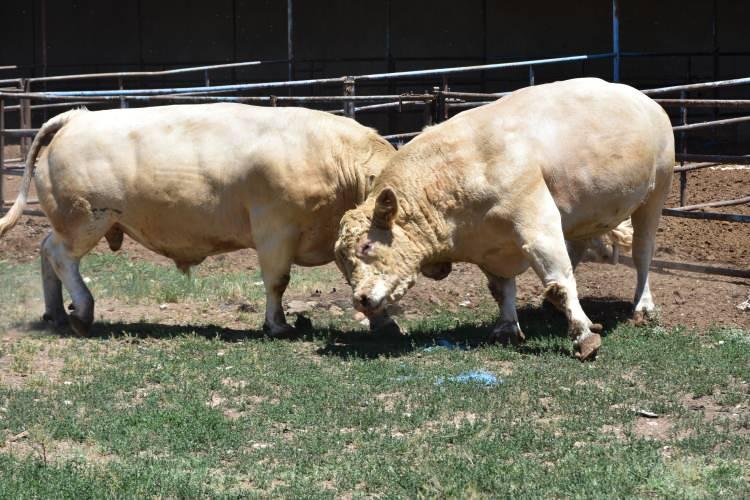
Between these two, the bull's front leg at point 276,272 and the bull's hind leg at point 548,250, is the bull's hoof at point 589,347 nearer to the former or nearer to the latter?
the bull's hind leg at point 548,250

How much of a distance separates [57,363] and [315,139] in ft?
7.99

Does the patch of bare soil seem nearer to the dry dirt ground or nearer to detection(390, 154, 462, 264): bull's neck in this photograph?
detection(390, 154, 462, 264): bull's neck

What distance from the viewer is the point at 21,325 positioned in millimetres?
9727

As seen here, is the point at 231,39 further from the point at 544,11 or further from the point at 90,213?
the point at 90,213

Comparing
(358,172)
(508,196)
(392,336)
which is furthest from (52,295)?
(508,196)

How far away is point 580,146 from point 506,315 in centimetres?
128

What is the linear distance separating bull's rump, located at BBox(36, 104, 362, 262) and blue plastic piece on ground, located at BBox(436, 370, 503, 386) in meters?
2.06

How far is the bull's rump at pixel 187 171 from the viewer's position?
29.7ft

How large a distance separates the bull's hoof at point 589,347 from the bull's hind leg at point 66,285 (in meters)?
3.72

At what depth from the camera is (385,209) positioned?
8.26m

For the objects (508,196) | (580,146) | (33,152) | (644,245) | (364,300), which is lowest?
(364,300)

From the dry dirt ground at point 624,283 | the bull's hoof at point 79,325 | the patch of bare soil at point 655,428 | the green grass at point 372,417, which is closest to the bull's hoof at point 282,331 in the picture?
the green grass at point 372,417

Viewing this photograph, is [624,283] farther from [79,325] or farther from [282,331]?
[79,325]

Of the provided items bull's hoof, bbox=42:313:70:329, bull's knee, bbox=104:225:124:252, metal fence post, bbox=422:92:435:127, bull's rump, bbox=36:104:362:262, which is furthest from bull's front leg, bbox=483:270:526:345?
bull's hoof, bbox=42:313:70:329
